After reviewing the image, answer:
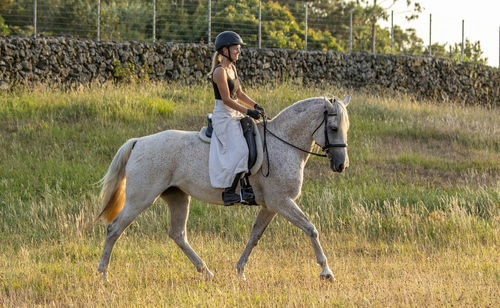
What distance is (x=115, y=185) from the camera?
8484 millimetres

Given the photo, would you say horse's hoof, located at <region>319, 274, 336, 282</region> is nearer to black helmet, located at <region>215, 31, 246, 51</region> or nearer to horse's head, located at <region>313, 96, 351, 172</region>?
horse's head, located at <region>313, 96, 351, 172</region>

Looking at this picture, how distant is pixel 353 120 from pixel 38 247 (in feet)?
37.7

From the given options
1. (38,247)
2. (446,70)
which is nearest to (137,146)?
(38,247)

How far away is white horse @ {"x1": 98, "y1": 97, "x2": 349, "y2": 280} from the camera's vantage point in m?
7.50

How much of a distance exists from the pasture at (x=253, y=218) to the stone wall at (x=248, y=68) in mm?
1170

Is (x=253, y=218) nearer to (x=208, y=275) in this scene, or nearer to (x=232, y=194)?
(x=208, y=275)

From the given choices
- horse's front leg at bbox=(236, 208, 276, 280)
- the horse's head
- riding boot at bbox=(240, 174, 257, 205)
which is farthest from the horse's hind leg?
the horse's head

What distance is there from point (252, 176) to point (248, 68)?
16.9 meters

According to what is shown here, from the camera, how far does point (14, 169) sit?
1423 centimetres

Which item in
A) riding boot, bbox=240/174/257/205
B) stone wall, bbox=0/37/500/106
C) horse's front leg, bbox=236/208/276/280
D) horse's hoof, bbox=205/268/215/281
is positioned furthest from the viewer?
stone wall, bbox=0/37/500/106

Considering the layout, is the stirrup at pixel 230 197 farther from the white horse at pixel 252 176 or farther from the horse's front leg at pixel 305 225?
the horse's front leg at pixel 305 225

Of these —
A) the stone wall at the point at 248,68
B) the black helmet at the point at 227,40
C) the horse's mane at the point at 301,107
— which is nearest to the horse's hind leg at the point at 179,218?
the horse's mane at the point at 301,107

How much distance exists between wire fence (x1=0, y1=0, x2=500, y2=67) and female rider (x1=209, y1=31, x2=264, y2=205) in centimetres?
1585

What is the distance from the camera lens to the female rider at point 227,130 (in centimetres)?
763
